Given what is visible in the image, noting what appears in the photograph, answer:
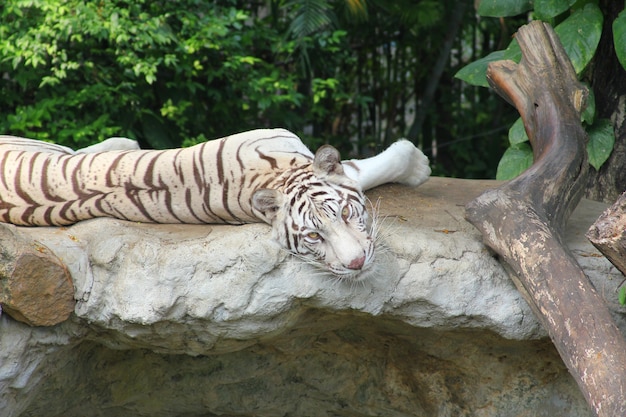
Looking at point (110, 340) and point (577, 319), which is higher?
point (577, 319)

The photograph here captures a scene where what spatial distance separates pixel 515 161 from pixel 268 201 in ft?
5.54

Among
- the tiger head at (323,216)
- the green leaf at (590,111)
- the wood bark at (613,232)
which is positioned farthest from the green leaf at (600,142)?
the wood bark at (613,232)

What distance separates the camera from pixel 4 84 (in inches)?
216

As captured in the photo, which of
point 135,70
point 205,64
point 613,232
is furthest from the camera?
point 205,64

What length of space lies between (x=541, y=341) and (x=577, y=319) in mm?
721

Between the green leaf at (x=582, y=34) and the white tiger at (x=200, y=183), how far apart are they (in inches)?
41.6

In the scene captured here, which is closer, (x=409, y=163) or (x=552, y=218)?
(x=552, y=218)

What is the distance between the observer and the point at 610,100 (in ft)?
14.3

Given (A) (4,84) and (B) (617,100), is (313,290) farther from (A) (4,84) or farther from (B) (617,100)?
(A) (4,84)

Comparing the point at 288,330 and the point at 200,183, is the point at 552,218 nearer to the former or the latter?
the point at 288,330

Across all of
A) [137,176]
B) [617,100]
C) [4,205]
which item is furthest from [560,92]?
[4,205]

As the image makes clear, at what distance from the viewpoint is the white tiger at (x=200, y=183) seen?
309 cm

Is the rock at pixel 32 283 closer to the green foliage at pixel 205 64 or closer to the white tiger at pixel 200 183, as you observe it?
the white tiger at pixel 200 183

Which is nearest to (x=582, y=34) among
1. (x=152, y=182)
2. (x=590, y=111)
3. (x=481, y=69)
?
(x=590, y=111)
